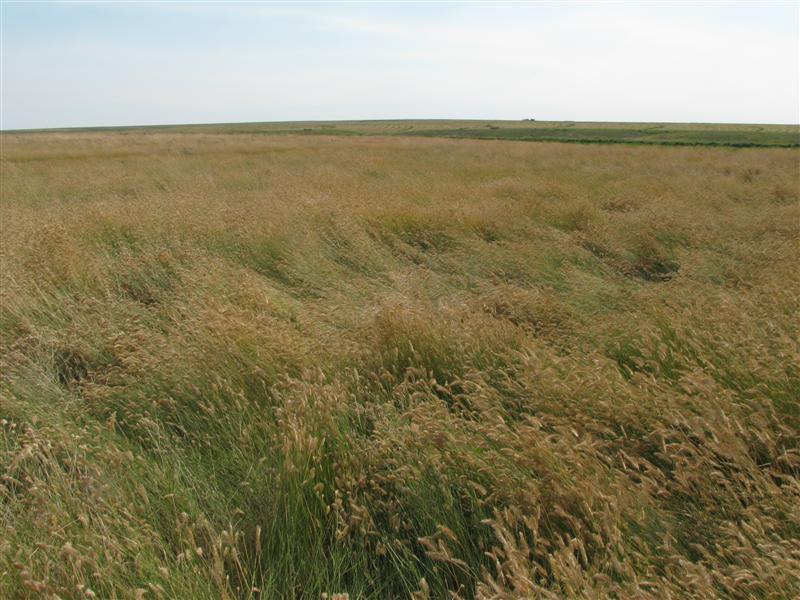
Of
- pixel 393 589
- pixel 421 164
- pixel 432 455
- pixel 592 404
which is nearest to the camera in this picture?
pixel 393 589

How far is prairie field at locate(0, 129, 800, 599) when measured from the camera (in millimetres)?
1802

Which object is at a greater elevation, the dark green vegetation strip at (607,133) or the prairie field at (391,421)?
the dark green vegetation strip at (607,133)

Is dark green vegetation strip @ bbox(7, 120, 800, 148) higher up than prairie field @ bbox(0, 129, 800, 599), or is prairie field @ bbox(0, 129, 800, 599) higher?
dark green vegetation strip @ bbox(7, 120, 800, 148)

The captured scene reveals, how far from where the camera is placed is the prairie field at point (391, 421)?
1.80m

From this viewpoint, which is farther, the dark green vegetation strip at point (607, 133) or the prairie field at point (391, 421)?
the dark green vegetation strip at point (607, 133)

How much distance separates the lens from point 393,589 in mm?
1949

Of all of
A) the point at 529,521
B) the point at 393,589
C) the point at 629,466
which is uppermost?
the point at 529,521

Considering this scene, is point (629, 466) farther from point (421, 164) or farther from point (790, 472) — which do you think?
point (421, 164)

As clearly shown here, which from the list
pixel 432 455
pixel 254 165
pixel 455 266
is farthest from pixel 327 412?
pixel 254 165

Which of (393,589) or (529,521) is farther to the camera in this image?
(393,589)

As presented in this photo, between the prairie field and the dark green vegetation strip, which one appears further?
the dark green vegetation strip

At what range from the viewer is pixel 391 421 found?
245 centimetres

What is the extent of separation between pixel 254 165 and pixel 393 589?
1844 centimetres

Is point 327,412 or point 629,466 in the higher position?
point 327,412
